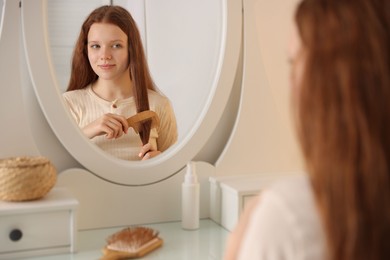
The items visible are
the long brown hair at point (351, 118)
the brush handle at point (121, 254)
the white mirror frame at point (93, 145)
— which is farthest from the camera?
the white mirror frame at point (93, 145)

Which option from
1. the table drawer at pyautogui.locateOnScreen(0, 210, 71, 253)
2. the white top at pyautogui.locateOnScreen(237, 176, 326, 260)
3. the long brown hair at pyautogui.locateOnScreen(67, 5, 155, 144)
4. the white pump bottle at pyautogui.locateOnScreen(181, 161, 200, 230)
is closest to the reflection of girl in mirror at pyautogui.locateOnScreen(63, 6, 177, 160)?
the long brown hair at pyautogui.locateOnScreen(67, 5, 155, 144)

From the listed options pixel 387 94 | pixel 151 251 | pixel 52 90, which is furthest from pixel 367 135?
pixel 52 90

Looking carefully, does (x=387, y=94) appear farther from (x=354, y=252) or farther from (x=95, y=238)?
(x=95, y=238)

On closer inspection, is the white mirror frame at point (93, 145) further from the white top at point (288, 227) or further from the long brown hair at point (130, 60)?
the white top at point (288, 227)

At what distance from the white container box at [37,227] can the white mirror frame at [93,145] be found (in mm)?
144

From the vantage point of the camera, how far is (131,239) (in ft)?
3.34

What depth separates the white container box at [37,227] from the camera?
0.98 meters

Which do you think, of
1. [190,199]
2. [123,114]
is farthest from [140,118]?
[190,199]

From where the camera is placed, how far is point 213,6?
1.24m


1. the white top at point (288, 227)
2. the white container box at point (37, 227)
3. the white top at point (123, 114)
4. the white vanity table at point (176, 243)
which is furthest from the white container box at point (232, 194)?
the white top at point (288, 227)

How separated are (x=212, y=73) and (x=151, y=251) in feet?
1.42

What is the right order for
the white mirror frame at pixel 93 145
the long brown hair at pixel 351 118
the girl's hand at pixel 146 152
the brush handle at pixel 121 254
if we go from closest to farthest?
1. the long brown hair at pixel 351 118
2. the brush handle at pixel 121 254
3. the white mirror frame at pixel 93 145
4. the girl's hand at pixel 146 152

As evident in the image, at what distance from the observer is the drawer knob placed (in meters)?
0.99

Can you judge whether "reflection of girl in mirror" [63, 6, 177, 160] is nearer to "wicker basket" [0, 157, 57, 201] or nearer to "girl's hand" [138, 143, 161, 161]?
"girl's hand" [138, 143, 161, 161]
